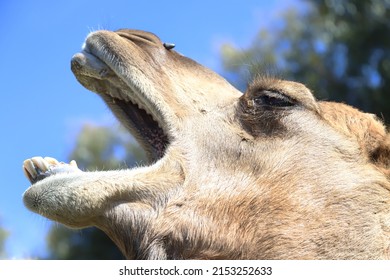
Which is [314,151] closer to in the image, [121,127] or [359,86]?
[121,127]

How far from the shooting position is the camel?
3.97 m

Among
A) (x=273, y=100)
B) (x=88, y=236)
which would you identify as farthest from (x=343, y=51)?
(x=273, y=100)

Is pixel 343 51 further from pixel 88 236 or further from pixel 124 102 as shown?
pixel 124 102

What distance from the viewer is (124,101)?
4.55 metres

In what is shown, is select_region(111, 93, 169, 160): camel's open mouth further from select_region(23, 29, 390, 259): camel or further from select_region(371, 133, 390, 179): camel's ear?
select_region(371, 133, 390, 179): camel's ear

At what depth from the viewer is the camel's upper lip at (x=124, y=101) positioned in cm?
435

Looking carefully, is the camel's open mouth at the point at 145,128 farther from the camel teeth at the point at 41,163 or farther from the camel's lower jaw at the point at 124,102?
the camel teeth at the point at 41,163

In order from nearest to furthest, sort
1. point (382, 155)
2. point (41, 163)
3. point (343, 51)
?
point (41, 163) < point (382, 155) < point (343, 51)

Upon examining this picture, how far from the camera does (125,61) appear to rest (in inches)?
166

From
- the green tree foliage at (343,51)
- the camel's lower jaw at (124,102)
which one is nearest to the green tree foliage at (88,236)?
the green tree foliage at (343,51)

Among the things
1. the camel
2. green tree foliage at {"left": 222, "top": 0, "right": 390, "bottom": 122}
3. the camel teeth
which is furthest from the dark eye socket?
green tree foliage at {"left": 222, "top": 0, "right": 390, "bottom": 122}

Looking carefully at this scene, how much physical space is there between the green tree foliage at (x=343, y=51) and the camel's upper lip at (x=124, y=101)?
39.0ft

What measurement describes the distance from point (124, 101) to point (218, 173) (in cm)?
85

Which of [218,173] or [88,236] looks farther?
[88,236]
